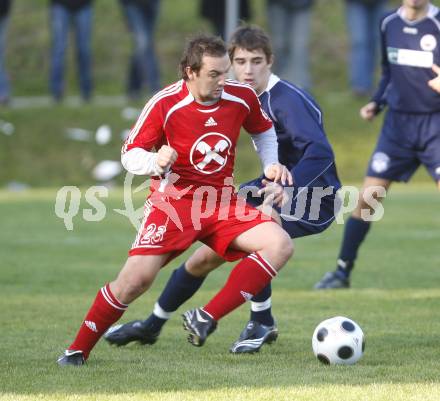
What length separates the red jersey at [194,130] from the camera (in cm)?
600

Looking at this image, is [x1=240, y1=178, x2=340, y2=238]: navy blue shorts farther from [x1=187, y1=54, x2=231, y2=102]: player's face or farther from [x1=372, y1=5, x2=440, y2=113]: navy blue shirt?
[x1=372, y1=5, x2=440, y2=113]: navy blue shirt

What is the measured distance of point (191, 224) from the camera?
6043 millimetres

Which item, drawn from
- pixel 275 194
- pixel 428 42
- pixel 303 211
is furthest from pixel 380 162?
pixel 275 194

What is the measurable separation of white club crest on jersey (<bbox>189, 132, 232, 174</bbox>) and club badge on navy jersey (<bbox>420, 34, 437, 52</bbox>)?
3.01 meters

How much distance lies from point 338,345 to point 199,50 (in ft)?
5.42

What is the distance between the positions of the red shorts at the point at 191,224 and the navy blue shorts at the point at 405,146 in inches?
113

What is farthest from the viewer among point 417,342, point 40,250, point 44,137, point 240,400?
point 44,137

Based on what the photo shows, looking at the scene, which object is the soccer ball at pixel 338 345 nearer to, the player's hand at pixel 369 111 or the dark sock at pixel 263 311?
the dark sock at pixel 263 311

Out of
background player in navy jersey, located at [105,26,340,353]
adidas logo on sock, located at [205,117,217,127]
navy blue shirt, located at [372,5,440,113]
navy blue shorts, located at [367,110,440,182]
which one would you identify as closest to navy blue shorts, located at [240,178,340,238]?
background player in navy jersey, located at [105,26,340,353]

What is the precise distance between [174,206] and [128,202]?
311 inches

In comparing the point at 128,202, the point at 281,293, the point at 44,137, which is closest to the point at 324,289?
the point at 281,293

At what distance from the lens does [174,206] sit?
6074 millimetres

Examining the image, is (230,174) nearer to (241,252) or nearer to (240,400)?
(241,252)

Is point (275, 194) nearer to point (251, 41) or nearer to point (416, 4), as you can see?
point (251, 41)
